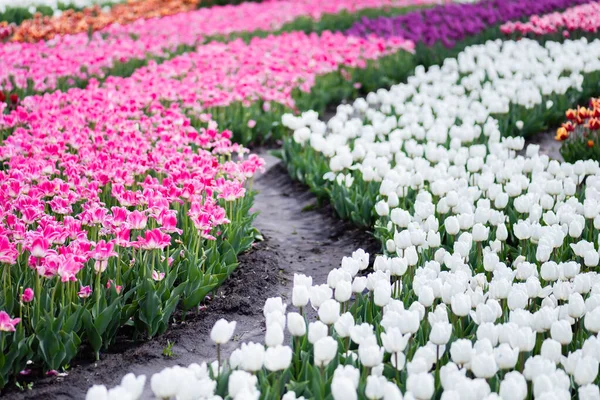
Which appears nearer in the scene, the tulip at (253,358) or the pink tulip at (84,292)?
the tulip at (253,358)

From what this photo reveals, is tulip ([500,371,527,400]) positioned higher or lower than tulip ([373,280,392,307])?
lower

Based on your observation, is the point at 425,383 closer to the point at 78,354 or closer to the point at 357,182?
the point at 78,354

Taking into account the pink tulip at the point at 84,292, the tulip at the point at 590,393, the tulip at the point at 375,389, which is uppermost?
the pink tulip at the point at 84,292

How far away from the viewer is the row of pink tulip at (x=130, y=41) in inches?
297

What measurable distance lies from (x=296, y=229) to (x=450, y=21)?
6557mm

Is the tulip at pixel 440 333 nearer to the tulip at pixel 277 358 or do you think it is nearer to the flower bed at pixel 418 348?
the flower bed at pixel 418 348

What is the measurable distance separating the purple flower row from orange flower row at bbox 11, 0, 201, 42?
3829 mm

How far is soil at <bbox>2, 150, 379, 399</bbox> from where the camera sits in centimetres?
327

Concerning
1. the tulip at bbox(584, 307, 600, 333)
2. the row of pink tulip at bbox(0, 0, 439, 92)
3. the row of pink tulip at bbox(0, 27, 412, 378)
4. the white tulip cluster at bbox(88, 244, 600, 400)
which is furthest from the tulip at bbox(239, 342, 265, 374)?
the row of pink tulip at bbox(0, 0, 439, 92)

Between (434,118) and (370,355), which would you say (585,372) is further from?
(434,118)

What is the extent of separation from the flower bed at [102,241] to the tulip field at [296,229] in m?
0.01

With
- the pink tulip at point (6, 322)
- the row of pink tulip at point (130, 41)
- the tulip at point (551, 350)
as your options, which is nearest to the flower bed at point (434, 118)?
the tulip at point (551, 350)

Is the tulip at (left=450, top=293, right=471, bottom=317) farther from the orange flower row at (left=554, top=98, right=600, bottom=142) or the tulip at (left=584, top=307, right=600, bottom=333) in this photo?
the orange flower row at (left=554, top=98, right=600, bottom=142)

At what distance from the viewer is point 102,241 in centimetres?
323
